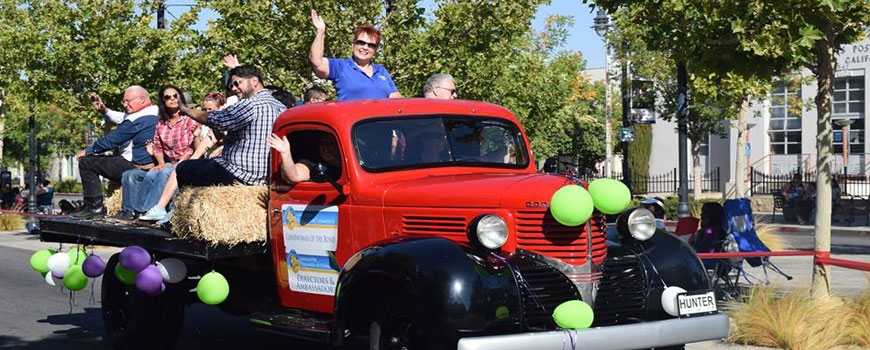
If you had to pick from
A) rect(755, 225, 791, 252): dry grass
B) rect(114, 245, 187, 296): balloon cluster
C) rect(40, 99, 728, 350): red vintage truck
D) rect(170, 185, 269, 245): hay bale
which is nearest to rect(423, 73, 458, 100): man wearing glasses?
rect(40, 99, 728, 350): red vintage truck

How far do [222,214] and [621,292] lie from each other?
297cm

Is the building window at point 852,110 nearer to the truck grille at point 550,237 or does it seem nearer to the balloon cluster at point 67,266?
the balloon cluster at point 67,266

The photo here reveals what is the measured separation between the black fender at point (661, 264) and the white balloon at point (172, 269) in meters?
3.72

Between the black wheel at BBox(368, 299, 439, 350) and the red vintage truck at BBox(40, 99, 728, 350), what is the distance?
1cm

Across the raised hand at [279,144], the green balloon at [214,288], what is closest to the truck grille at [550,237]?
the raised hand at [279,144]

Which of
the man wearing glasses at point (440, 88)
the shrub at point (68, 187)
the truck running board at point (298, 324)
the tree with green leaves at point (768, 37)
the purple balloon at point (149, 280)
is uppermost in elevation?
the tree with green leaves at point (768, 37)

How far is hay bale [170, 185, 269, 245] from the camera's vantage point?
8.45 m

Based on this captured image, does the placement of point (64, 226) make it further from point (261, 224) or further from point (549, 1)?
point (549, 1)

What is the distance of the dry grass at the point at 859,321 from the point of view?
938 cm

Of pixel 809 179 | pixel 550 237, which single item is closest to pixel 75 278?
pixel 550 237

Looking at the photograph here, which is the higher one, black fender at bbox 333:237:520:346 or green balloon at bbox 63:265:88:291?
black fender at bbox 333:237:520:346

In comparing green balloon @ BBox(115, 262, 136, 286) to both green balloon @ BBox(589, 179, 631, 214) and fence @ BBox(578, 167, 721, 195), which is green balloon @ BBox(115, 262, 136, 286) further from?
fence @ BBox(578, 167, 721, 195)

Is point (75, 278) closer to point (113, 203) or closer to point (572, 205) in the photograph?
point (113, 203)

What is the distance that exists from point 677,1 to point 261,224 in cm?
475
